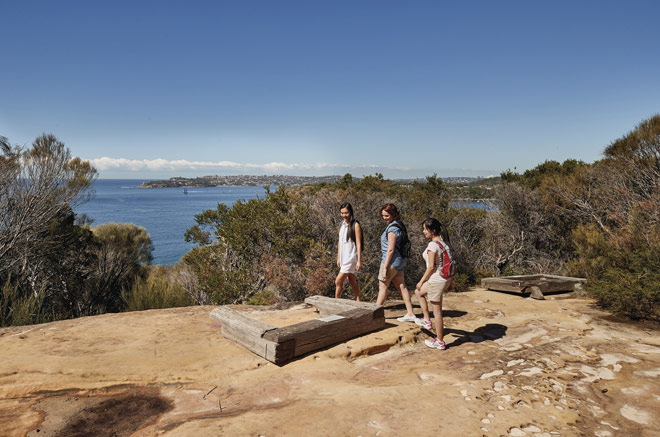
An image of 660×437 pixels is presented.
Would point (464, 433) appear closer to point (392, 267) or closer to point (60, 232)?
point (392, 267)

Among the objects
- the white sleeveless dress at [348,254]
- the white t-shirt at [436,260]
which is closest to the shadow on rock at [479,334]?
the white t-shirt at [436,260]

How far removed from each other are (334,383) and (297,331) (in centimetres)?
87

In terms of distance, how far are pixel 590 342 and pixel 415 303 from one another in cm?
322

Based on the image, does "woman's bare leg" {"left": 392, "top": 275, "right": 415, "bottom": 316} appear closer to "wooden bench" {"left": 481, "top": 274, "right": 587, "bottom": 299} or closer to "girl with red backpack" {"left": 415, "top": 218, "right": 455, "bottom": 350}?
"girl with red backpack" {"left": 415, "top": 218, "right": 455, "bottom": 350}

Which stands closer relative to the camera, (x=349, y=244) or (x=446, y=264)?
(x=446, y=264)

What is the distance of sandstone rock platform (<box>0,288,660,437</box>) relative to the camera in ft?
9.54

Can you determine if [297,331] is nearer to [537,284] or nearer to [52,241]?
[537,284]

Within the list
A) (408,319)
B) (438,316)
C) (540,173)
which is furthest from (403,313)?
(540,173)

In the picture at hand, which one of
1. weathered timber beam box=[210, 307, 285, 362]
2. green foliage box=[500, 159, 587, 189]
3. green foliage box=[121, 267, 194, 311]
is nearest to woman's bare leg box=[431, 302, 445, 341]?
weathered timber beam box=[210, 307, 285, 362]

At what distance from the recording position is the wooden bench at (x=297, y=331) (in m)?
4.25

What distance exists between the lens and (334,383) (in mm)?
3725

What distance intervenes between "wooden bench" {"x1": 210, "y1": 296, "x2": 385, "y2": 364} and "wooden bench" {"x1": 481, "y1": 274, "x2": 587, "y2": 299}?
4.66m

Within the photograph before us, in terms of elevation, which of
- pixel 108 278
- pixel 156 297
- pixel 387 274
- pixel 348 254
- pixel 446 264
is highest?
pixel 446 264

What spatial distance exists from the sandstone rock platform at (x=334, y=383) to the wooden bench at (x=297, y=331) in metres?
0.12
